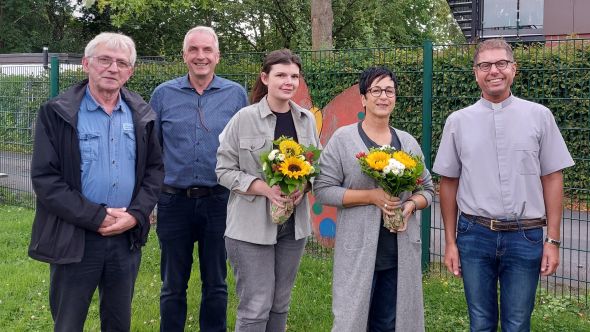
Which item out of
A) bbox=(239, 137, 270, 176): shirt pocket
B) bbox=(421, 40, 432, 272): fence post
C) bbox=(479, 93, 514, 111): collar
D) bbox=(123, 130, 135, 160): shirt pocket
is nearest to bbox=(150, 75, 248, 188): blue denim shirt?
bbox=(239, 137, 270, 176): shirt pocket

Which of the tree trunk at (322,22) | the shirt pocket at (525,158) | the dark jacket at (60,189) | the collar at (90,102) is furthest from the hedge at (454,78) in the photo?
the tree trunk at (322,22)

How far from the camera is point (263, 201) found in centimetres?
361

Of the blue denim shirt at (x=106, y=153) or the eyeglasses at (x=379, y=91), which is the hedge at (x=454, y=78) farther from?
the blue denim shirt at (x=106, y=153)

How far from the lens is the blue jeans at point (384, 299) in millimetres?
3416

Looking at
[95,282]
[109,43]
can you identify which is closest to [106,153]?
[109,43]

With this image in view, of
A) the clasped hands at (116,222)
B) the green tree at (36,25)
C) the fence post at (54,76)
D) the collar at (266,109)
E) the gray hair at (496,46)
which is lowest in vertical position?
the clasped hands at (116,222)

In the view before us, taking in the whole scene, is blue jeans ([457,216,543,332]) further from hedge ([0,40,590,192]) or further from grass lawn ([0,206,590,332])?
hedge ([0,40,590,192])

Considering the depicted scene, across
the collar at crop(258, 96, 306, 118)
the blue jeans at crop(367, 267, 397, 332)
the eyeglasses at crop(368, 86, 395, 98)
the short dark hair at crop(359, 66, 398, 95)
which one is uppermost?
the short dark hair at crop(359, 66, 398, 95)

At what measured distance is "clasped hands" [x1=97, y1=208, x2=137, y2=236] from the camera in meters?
3.26

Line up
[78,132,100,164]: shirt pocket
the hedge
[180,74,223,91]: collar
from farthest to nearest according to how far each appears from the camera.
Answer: the hedge, [180,74,223,91]: collar, [78,132,100,164]: shirt pocket

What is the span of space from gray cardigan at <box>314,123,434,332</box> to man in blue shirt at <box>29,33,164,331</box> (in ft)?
3.59

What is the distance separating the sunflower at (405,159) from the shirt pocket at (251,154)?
0.85 m

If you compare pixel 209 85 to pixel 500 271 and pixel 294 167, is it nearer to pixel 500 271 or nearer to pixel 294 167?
pixel 294 167

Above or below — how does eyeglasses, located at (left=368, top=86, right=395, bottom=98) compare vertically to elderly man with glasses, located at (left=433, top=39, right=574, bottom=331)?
above
